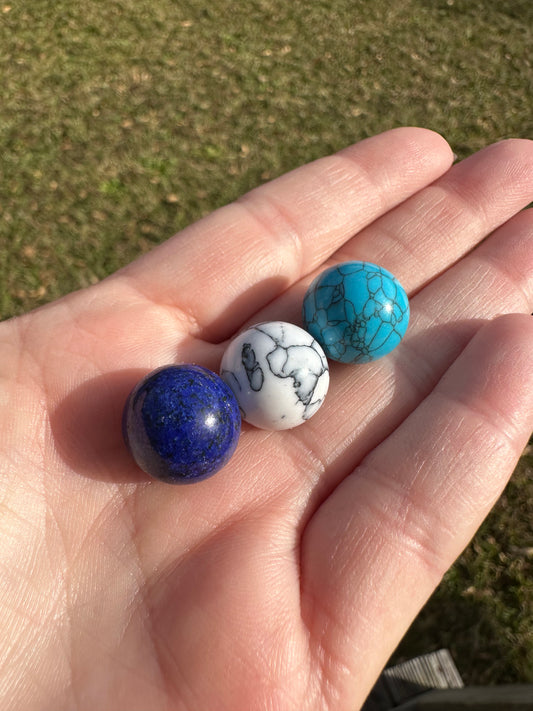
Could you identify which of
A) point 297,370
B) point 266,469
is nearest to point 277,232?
point 297,370

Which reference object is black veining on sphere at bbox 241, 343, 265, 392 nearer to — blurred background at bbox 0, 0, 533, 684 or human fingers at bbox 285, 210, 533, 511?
human fingers at bbox 285, 210, 533, 511

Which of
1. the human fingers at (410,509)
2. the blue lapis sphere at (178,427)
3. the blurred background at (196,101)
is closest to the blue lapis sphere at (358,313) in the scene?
the human fingers at (410,509)

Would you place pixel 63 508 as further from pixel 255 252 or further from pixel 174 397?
pixel 255 252

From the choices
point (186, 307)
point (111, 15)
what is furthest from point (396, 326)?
point (111, 15)

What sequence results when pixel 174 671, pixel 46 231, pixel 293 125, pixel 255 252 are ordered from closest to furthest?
pixel 174 671 < pixel 255 252 < pixel 46 231 < pixel 293 125

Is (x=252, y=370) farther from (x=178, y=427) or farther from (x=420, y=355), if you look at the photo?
(x=420, y=355)
